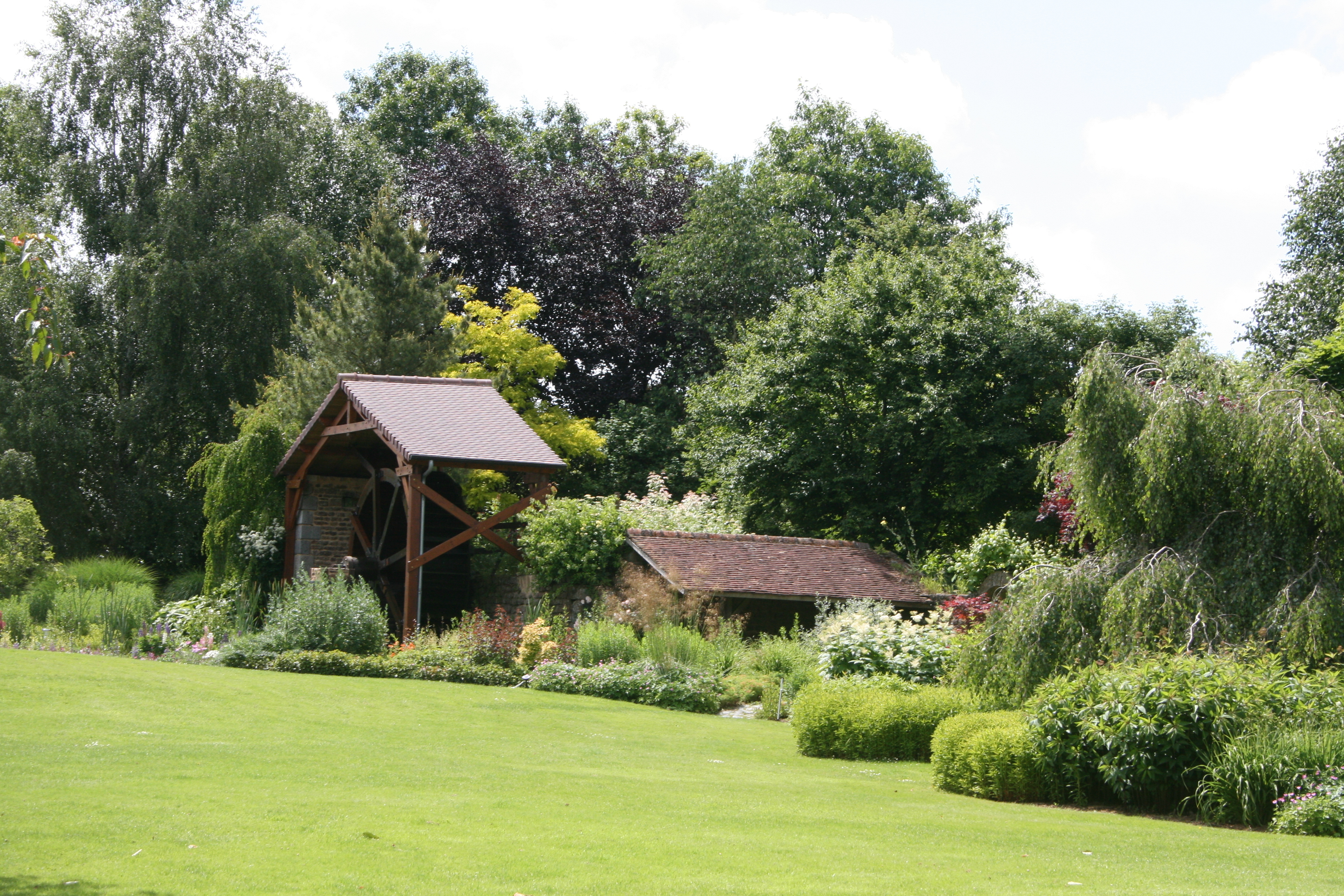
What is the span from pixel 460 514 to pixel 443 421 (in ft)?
5.06

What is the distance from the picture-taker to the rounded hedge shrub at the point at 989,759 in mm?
9109

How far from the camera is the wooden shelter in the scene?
18281 mm

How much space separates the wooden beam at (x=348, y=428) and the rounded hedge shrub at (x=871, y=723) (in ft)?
32.9

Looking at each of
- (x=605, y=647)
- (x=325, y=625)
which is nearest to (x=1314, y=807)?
(x=605, y=647)

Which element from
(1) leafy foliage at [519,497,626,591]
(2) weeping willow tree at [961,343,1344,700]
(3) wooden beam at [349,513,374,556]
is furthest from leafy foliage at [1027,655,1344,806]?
(3) wooden beam at [349,513,374,556]

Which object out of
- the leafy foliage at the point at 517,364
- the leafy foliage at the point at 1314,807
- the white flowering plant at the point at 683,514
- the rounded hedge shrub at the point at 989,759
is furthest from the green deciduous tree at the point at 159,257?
the leafy foliage at the point at 1314,807

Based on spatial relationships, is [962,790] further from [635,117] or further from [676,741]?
[635,117]

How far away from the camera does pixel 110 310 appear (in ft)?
92.8

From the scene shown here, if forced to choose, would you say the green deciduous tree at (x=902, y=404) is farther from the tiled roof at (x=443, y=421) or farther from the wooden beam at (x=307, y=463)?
the wooden beam at (x=307, y=463)

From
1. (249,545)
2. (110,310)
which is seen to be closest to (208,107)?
(110,310)

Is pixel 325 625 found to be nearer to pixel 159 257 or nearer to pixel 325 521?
pixel 325 521

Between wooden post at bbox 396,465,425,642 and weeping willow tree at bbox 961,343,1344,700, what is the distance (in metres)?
9.58

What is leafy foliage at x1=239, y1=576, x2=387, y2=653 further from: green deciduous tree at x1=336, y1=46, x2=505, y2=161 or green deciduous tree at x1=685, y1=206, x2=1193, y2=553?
green deciduous tree at x1=336, y1=46, x2=505, y2=161

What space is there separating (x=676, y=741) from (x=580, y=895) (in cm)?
646
